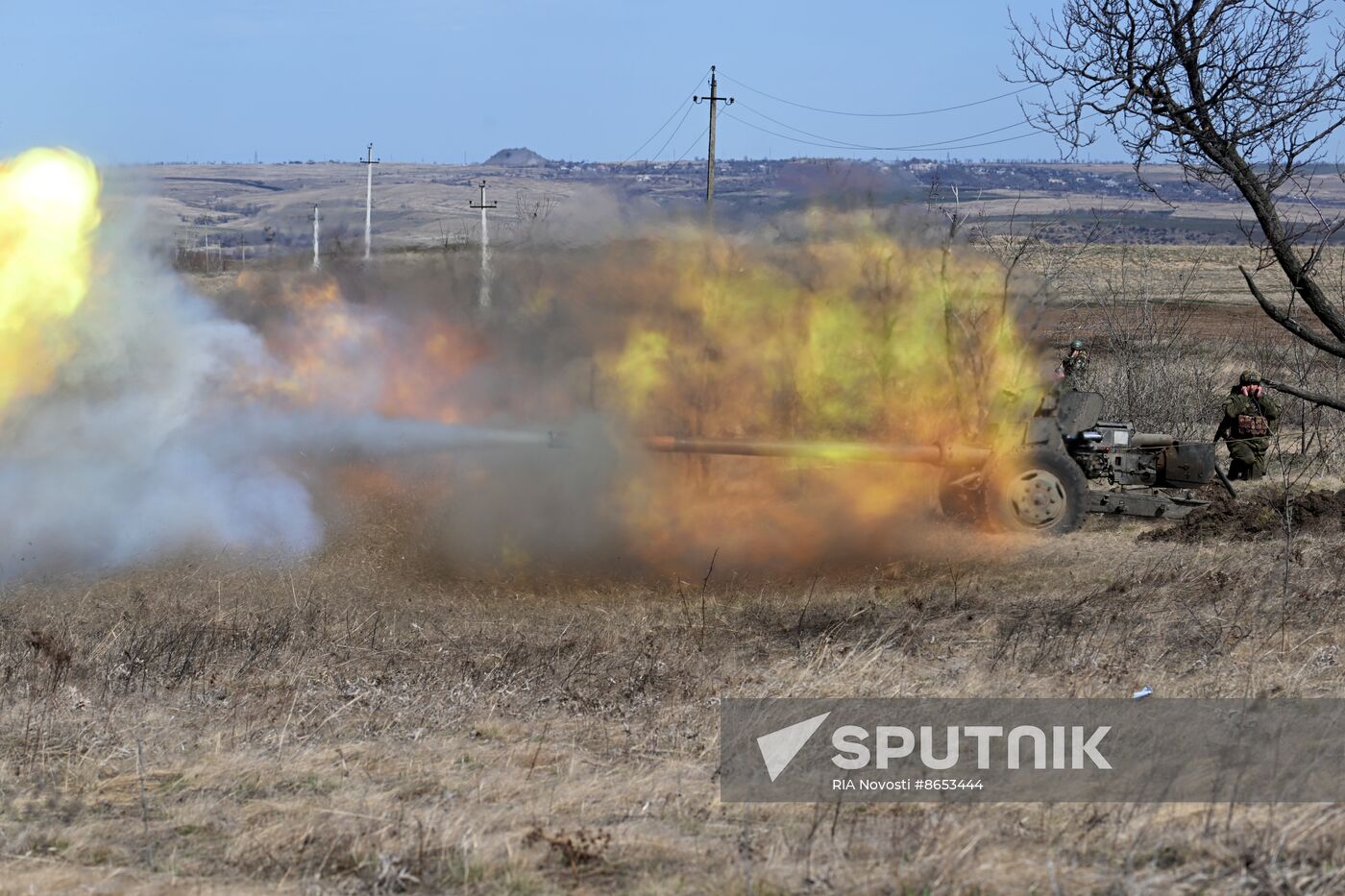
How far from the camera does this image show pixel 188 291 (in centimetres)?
1784

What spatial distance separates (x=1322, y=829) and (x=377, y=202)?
8240 cm

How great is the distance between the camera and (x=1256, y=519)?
16.7m

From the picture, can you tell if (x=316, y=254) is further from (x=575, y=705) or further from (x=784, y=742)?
(x=784, y=742)

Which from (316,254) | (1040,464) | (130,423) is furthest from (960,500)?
(316,254)

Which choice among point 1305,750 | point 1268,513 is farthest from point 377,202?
point 1305,750

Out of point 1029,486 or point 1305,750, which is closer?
point 1305,750

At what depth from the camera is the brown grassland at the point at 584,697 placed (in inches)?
273

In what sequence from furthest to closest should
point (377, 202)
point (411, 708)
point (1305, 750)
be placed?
point (377, 202), point (411, 708), point (1305, 750)

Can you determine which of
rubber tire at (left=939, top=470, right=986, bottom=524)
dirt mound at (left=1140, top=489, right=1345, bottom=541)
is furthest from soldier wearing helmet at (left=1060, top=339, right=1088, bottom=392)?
dirt mound at (left=1140, top=489, right=1345, bottom=541)

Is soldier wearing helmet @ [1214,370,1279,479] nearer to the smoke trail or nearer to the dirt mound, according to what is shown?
the dirt mound

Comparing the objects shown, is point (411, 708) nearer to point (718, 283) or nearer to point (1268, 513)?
point (718, 283)
